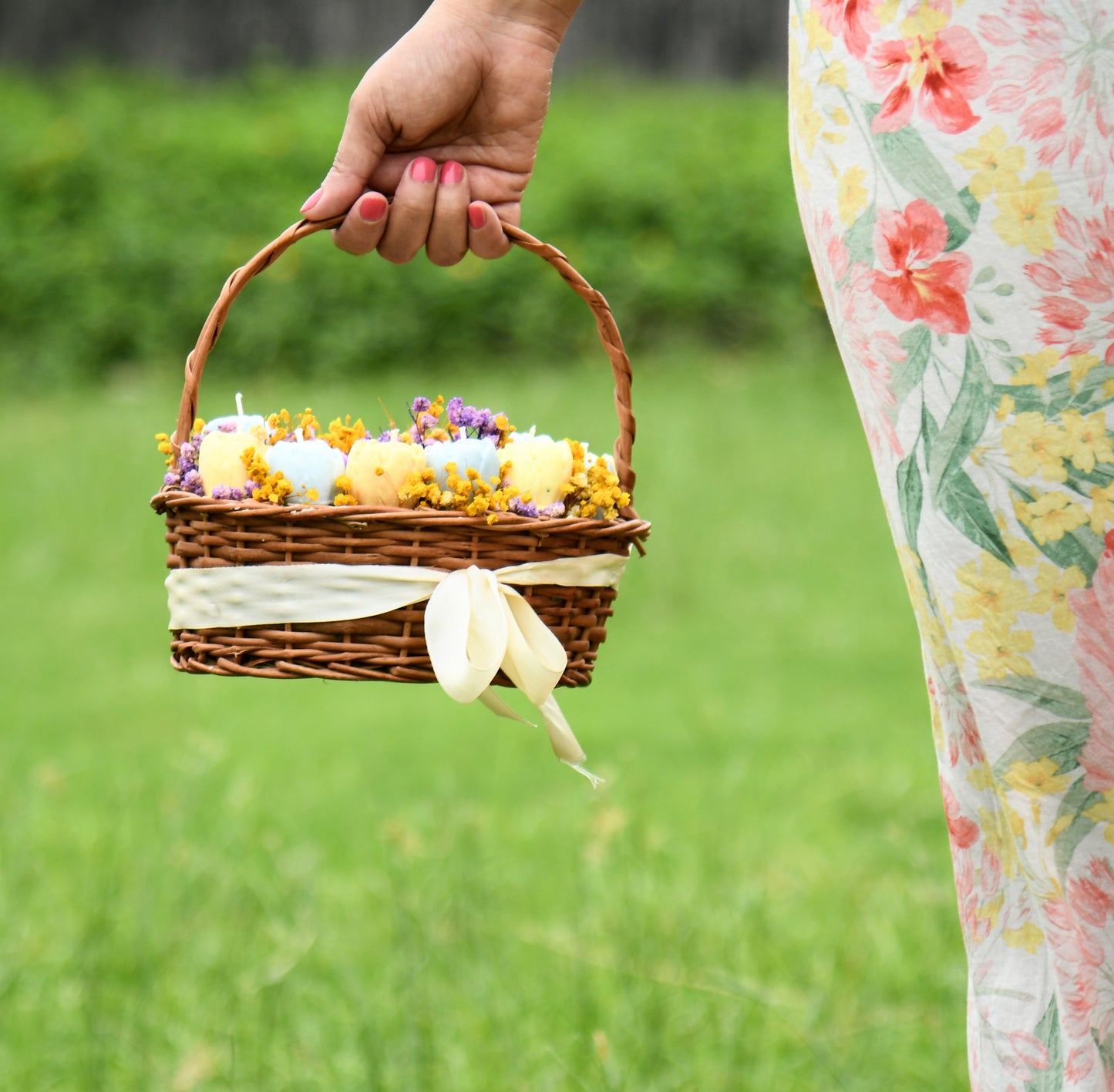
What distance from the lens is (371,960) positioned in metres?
2.21

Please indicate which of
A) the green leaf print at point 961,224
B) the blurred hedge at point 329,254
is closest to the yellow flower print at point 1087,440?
the green leaf print at point 961,224

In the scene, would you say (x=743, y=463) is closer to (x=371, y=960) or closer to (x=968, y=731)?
(x=371, y=960)

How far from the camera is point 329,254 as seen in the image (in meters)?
6.79

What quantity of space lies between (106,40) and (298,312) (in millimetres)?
3370

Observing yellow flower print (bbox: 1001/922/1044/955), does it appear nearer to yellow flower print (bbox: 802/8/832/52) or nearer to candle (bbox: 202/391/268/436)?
yellow flower print (bbox: 802/8/832/52)

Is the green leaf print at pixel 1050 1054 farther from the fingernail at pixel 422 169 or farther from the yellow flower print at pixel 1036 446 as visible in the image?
the fingernail at pixel 422 169

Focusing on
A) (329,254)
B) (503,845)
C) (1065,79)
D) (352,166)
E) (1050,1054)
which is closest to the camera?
(1065,79)

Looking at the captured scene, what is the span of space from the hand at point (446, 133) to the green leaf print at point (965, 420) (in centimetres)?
48

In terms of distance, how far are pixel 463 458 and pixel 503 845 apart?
1717 millimetres

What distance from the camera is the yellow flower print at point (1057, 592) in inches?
32.1

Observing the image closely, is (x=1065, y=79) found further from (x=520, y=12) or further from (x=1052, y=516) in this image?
(x=520, y=12)

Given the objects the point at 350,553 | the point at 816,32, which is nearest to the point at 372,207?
the point at 350,553

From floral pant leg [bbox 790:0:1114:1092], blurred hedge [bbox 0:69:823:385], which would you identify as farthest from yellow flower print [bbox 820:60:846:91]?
blurred hedge [bbox 0:69:823:385]

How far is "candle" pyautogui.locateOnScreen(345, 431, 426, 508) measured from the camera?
1.09 m
